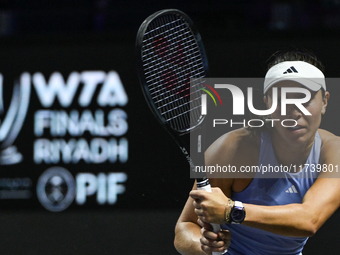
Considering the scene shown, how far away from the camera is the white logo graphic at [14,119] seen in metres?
3.78

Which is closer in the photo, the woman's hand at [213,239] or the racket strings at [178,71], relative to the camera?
the woman's hand at [213,239]

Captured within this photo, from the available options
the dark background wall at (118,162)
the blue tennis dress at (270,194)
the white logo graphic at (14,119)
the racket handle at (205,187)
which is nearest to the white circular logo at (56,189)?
the dark background wall at (118,162)

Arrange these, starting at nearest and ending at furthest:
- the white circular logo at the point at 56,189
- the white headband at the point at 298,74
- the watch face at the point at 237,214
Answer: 1. the watch face at the point at 237,214
2. the white headband at the point at 298,74
3. the white circular logo at the point at 56,189

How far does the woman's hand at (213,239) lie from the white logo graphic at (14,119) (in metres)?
2.35

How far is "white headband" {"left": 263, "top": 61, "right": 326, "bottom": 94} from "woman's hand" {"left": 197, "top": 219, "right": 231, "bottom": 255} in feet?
2.05

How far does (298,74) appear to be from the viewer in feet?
6.37

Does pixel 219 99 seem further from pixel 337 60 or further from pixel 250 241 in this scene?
pixel 250 241

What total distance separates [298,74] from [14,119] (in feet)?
8.29

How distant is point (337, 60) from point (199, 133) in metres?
2.08

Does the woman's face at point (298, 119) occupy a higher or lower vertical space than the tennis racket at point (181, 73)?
lower

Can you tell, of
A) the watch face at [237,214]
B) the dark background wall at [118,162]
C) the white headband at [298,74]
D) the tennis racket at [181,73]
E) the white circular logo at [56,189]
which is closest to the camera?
the watch face at [237,214]

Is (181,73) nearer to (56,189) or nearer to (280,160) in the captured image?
(280,160)

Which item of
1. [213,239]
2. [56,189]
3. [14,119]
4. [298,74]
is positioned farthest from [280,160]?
[14,119]

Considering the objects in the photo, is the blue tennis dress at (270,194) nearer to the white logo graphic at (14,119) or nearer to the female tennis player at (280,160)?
the female tennis player at (280,160)
